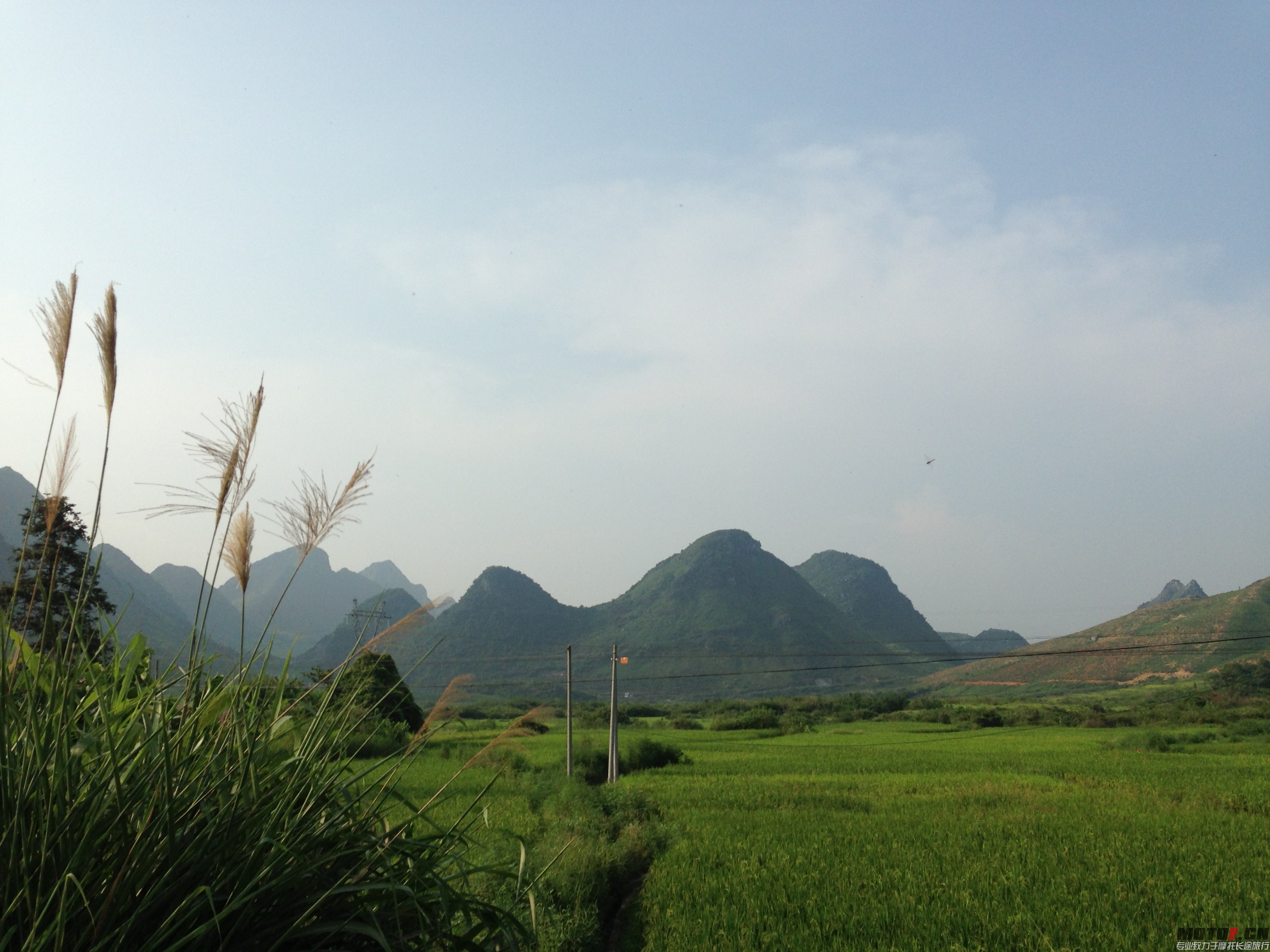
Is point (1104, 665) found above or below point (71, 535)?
below

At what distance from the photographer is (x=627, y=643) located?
104m

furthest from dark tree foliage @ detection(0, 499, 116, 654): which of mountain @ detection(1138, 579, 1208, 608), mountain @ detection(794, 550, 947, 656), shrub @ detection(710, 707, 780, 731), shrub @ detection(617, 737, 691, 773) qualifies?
mountain @ detection(1138, 579, 1208, 608)

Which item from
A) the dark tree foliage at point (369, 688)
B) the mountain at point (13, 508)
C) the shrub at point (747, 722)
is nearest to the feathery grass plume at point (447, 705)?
the dark tree foliage at point (369, 688)

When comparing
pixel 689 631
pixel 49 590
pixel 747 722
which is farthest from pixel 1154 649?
pixel 49 590

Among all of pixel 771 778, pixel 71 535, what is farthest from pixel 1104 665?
pixel 71 535

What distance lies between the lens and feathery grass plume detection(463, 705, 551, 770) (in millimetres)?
2308

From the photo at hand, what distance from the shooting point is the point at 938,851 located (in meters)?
13.1

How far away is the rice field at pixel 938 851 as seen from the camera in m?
9.08

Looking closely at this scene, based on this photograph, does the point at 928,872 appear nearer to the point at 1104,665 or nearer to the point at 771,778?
the point at 771,778

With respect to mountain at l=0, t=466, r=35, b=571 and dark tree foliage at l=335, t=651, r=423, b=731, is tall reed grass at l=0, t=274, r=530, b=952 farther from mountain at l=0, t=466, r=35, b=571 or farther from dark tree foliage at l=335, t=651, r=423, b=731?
mountain at l=0, t=466, r=35, b=571

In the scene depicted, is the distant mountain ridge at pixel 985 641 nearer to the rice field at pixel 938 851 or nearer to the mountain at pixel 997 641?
the mountain at pixel 997 641

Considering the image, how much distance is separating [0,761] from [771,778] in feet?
78.4

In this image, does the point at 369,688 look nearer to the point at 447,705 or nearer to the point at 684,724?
the point at 447,705

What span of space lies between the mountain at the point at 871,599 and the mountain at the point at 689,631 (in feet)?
32.3
